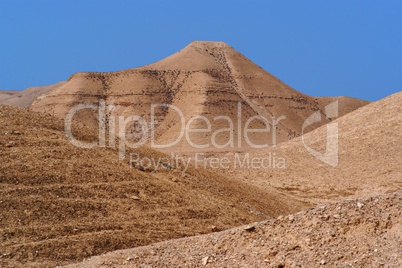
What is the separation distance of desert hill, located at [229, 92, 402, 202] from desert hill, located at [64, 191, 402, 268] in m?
A: 12.3

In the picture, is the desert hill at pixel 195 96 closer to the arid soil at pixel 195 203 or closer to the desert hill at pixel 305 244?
the arid soil at pixel 195 203

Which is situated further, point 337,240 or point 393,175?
point 393,175

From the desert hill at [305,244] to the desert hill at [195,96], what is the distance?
28.0 metres

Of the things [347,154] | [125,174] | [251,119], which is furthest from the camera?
[251,119]

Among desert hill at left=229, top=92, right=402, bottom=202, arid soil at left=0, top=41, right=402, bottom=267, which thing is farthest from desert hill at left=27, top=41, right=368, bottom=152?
arid soil at left=0, top=41, right=402, bottom=267

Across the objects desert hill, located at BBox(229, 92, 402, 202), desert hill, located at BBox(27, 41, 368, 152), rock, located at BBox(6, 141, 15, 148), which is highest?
desert hill, located at BBox(27, 41, 368, 152)

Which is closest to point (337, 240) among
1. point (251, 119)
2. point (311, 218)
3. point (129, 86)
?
point (311, 218)

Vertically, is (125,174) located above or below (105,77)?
below

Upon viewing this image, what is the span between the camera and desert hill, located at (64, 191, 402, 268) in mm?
6426

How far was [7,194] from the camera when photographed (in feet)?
35.8

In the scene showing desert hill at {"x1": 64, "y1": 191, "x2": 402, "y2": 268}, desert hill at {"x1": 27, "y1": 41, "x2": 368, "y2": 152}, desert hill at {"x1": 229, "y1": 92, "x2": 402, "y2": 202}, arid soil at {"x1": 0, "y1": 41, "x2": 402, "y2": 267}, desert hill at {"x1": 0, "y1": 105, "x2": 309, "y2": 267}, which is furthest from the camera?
desert hill at {"x1": 27, "y1": 41, "x2": 368, "y2": 152}

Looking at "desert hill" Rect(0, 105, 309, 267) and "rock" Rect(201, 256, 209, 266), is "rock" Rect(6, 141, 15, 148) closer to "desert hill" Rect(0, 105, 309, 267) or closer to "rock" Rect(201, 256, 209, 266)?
"desert hill" Rect(0, 105, 309, 267)

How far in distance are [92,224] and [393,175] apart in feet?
46.1

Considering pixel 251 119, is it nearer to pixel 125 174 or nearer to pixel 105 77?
pixel 105 77
